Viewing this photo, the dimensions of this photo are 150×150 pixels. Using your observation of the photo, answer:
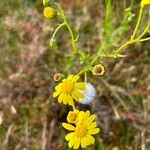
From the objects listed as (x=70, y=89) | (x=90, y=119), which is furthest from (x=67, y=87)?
(x=90, y=119)

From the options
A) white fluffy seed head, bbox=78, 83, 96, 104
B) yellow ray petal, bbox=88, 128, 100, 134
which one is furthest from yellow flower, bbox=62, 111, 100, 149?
white fluffy seed head, bbox=78, 83, 96, 104

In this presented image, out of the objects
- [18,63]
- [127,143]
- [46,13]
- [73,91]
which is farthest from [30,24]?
[127,143]

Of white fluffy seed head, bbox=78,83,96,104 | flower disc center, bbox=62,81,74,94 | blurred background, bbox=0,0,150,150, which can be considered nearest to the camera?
flower disc center, bbox=62,81,74,94

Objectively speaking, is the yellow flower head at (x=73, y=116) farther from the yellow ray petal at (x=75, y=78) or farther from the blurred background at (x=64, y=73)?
the blurred background at (x=64, y=73)

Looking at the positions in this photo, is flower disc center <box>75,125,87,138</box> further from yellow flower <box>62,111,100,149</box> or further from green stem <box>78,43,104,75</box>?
green stem <box>78,43,104,75</box>

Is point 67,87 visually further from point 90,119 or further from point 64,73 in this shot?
point 64,73

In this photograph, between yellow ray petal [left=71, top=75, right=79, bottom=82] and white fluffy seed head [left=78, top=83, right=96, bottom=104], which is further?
white fluffy seed head [left=78, top=83, right=96, bottom=104]
